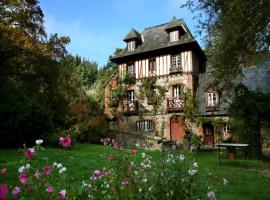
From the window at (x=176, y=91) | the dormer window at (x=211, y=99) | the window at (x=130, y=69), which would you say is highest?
the window at (x=130, y=69)

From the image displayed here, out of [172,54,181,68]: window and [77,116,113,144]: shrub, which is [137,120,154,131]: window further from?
[172,54,181,68]: window

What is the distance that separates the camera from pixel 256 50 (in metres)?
12.9

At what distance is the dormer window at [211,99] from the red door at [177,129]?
2.51 m

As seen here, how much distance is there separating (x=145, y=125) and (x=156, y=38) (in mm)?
8260

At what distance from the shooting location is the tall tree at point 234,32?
10.9 metres

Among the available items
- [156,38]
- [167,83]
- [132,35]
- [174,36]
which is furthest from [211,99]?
[132,35]

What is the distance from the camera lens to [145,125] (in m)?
27.0

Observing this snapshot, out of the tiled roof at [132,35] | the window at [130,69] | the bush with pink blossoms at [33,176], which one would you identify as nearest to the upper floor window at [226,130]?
the window at [130,69]

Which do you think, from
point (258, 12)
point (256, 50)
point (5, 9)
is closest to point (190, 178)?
point (258, 12)

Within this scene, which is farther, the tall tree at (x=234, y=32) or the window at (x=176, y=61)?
the window at (x=176, y=61)

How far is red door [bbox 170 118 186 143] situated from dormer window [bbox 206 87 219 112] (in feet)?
8.23

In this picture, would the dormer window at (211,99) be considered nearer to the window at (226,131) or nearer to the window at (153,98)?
the window at (226,131)

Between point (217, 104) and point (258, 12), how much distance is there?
43.6 feet

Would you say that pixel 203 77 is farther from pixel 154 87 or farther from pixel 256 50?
pixel 256 50
